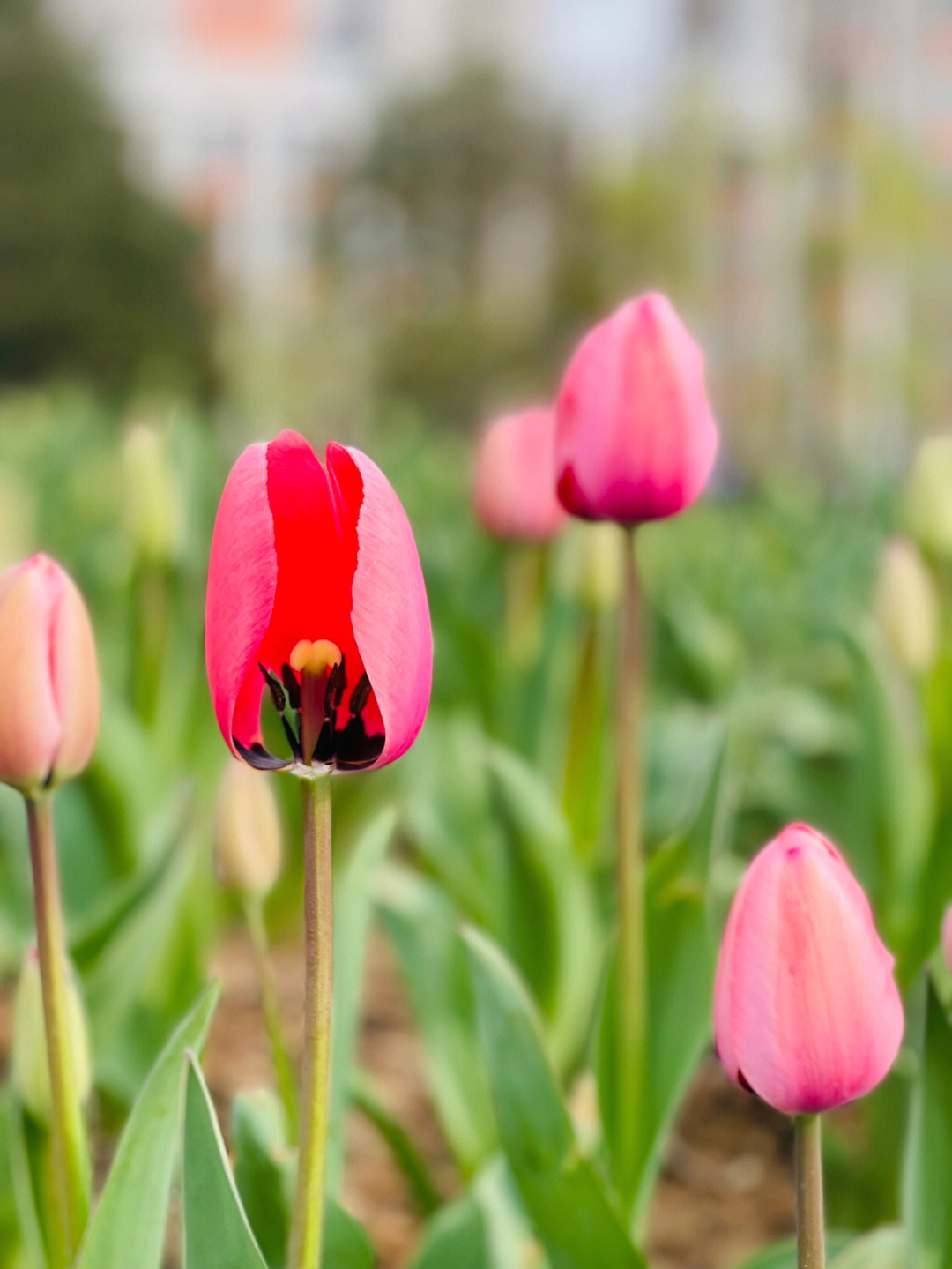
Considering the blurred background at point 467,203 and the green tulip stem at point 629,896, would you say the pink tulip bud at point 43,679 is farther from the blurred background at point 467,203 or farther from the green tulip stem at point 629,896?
the blurred background at point 467,203

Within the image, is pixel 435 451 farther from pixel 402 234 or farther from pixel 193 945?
pixel 402 234

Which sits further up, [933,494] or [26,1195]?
[933,494]

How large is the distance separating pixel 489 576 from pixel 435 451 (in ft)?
10.2

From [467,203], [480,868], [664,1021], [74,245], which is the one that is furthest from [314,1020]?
[467,203]

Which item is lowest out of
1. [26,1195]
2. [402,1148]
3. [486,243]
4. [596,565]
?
[402,1148]

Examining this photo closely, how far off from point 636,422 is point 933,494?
38.0 inches

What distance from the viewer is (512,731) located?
63.0 inches

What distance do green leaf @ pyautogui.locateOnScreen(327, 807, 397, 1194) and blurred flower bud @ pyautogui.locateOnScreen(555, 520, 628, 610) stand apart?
73cm

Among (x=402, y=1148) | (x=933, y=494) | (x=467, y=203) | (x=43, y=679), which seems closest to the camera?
(x=43, y=679)

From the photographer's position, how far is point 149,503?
1553mm

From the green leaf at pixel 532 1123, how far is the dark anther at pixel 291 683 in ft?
0.78

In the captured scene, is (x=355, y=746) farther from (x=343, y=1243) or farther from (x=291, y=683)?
(x=343, y=1243)

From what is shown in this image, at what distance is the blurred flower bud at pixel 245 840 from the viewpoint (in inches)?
32.8

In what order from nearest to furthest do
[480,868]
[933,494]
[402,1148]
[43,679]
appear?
1. [43,679]
2. [402,1148]
3. [480,868]
4. [933,494]
